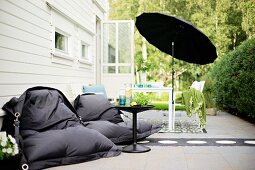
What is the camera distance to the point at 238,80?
8547 mm

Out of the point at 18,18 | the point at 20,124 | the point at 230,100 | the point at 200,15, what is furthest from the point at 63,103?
the point at 200,15

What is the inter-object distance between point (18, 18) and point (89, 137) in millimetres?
1780

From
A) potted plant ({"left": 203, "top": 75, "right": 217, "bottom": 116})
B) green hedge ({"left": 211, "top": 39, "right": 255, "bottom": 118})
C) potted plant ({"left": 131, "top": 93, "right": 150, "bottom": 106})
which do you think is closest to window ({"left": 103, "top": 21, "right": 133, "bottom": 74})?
potted plant ({"left": 203, "top": 75, "right": 217, "bottom": 116})

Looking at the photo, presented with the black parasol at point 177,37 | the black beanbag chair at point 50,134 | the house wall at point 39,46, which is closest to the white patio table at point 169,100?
the black parasol at point 177,37

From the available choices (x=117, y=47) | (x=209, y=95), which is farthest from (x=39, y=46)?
(x=209, y=95)

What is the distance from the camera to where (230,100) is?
31.9ft

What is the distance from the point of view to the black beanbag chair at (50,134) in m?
3.89

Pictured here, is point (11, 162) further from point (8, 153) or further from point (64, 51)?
point (64, 51)

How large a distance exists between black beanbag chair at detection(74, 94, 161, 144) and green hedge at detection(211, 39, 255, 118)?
8.74 feet

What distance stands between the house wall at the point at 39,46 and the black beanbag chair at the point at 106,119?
679 mm

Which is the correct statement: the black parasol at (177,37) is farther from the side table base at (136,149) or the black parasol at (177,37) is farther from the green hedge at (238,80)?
the side table base at (136,149)

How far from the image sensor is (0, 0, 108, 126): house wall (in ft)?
14.5

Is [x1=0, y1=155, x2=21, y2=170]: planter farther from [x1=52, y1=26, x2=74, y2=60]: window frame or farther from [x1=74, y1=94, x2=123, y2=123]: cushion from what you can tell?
[x1=52, y1=26, x2=74, y2=60]: window frame

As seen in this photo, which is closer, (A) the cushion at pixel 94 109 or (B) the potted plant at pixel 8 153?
(B) the potted plant at pixel 8 153
